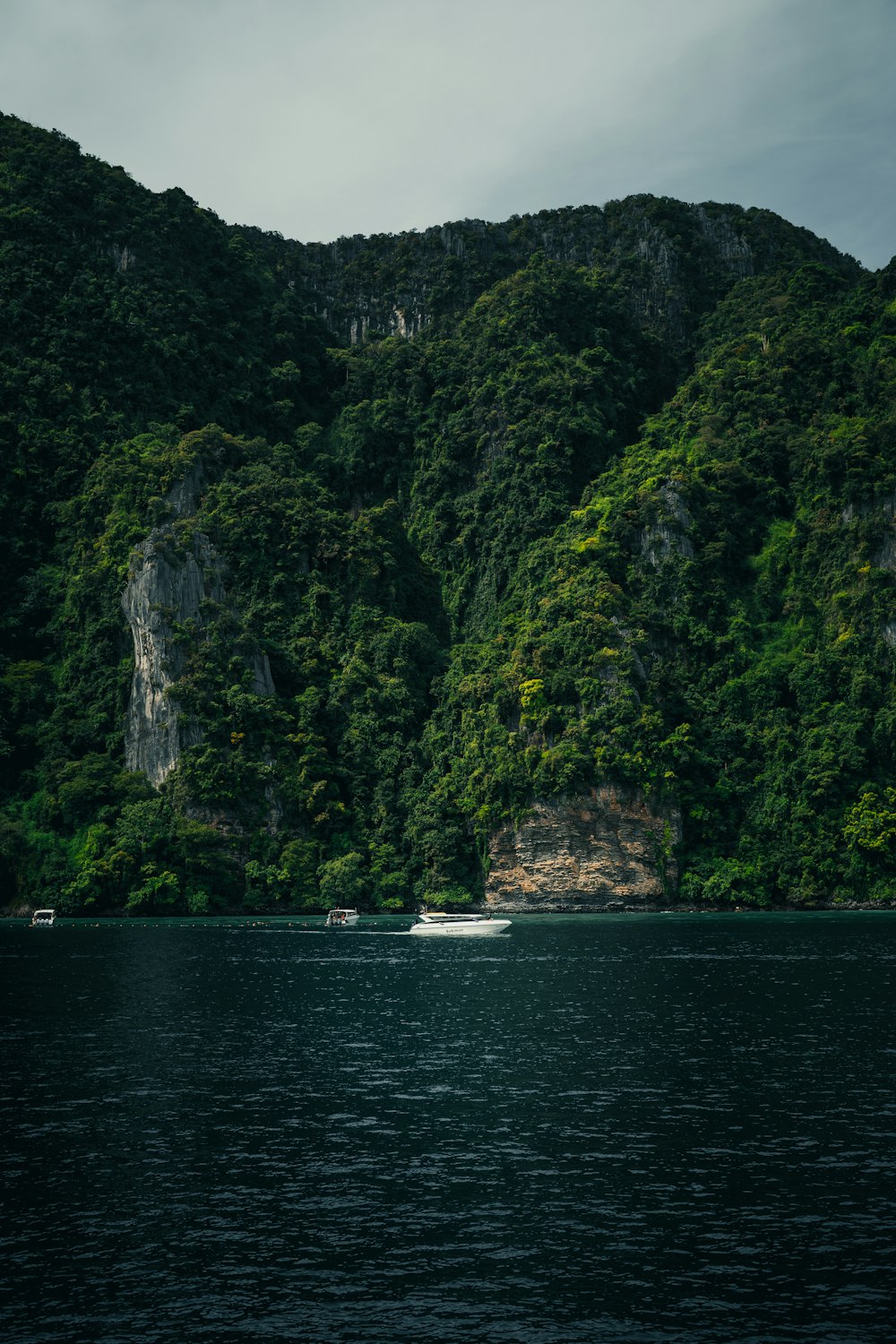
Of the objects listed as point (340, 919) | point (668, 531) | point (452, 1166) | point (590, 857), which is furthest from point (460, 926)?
point (452, 1166)

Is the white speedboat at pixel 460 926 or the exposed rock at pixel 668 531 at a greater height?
the exposed rock at pixel 668 531

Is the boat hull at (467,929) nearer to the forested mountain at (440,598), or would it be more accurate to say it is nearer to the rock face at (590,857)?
the rock face at (590,857)

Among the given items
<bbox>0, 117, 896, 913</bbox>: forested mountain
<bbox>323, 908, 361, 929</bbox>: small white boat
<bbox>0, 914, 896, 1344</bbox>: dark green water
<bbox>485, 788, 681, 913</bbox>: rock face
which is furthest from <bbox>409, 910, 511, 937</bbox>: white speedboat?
<bbox>0, 914, 896, 1344</bbox>: dark green water

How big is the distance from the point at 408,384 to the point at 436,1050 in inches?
6445

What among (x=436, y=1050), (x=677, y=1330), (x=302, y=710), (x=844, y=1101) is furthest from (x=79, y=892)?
(x=677, y=1330)

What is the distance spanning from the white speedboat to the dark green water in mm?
42254

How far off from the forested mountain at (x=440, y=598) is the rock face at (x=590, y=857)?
1.06 feet

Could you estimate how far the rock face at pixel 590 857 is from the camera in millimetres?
123375

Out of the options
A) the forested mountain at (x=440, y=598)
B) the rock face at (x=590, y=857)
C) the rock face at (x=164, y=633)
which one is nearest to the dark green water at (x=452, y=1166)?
the rock face at (x=590, y=857)

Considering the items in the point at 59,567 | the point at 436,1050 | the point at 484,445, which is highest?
the point at 484,445

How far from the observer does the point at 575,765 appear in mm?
124250

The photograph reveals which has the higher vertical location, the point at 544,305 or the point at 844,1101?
the point at 544,305

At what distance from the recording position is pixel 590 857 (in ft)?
409

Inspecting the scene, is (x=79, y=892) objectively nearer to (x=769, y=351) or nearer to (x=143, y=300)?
(x=143, y=300)
